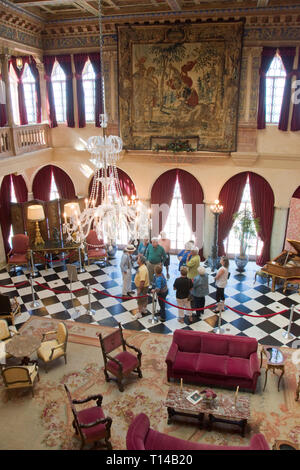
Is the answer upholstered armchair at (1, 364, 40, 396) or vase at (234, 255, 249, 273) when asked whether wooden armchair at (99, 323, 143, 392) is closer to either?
upholstered armchair at (1, 364, 40, 396)

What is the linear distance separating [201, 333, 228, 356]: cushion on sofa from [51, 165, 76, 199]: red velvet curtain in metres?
7.41

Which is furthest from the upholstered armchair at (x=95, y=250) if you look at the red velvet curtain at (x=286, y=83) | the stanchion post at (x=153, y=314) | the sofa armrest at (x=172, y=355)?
the red velvet curtain at (x=286, y=83)

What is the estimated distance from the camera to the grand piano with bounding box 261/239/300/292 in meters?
10.2

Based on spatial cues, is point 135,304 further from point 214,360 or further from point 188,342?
point 214,360

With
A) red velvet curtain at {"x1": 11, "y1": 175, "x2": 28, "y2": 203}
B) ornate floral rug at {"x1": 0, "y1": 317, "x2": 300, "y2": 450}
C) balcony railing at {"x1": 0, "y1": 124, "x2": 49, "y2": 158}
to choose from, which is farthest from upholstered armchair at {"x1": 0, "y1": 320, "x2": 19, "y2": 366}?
red velvet curtain at {"x1": 11, "y1": 175, "x2": 28, "y2": 203}

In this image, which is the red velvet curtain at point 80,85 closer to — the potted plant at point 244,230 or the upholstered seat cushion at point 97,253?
the upholstered seat cushion at point 97,253

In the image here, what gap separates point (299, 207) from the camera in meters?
11.3

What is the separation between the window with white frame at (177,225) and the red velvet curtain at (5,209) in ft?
15.8

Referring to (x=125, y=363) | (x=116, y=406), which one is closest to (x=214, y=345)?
(x=125, y=363)

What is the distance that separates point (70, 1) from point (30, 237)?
639 centimetres

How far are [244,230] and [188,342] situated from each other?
4.91m

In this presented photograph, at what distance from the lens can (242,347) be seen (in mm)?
7129
